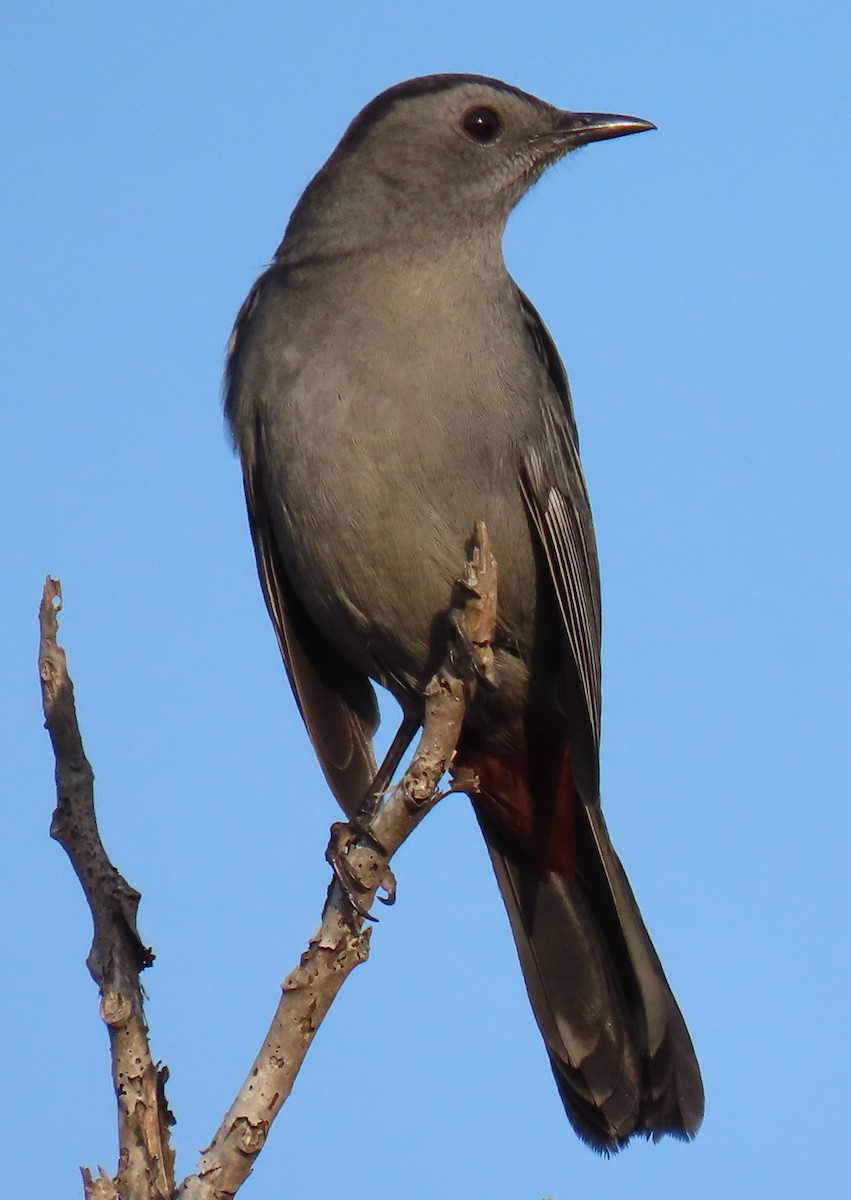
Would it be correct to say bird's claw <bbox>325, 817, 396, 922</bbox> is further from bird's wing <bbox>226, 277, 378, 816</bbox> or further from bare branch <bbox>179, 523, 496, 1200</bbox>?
bird's wing <bbox>226, 277, 378, 816</bbox>

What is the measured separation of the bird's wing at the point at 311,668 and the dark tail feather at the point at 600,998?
0.58m

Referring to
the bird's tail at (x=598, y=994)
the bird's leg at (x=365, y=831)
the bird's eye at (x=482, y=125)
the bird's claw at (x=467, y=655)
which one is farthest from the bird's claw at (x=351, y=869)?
the bird's eye at (x=482, y=125)

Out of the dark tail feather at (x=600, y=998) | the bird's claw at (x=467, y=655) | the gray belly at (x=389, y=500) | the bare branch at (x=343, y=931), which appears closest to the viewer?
the bare branch at (x=343, y=931)

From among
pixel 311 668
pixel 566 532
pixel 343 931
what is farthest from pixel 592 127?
pixel 343 931

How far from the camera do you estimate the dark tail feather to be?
5324 millimetres

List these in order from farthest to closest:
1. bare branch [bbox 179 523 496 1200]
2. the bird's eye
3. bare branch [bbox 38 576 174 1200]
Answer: the bird's eye, bare branch [bbox 38 576 174 1200], bare branch [bbox 179 523 496 1200]

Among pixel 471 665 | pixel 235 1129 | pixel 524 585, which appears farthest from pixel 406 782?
pixel 524 585

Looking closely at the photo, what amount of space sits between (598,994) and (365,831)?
170 cm

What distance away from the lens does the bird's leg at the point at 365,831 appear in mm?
4121

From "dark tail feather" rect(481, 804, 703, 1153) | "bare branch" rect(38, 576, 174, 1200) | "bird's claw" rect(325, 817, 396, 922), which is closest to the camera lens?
"bare branch" rect(38, 576, 174, 1200)

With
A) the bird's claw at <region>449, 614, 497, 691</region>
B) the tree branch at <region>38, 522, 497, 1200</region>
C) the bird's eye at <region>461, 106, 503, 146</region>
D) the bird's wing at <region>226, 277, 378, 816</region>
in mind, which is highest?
the bird's eye at <region>461, 106, 503, 146</region>

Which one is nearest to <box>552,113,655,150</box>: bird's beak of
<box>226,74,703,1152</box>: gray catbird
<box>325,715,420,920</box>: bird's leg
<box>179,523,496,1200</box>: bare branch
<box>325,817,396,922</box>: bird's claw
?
<box>226,74,703,1152</box>: gray catbird

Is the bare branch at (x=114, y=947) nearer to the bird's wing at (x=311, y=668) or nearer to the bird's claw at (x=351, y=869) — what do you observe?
the bird's claw at (x=351, y=869)

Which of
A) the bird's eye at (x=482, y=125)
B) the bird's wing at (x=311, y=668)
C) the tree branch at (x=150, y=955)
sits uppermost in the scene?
the bird's eye at (x=482, y=125)
